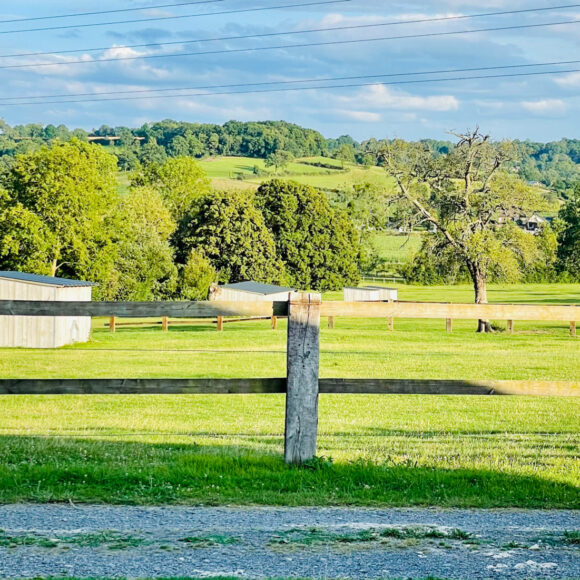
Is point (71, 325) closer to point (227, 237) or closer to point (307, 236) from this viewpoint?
point (227, 237)

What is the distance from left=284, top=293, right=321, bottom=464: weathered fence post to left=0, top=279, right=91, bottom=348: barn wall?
3448 centimetres

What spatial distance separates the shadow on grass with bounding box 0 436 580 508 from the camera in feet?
20.5

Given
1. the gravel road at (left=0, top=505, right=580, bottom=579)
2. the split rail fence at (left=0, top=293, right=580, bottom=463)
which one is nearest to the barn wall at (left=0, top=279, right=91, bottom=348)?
the split rail fence at (left=0, top=293, right=580, bottom=463)

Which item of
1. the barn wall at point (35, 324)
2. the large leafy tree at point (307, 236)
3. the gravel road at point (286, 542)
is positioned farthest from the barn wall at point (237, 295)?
the gravel road at point (286, 542)

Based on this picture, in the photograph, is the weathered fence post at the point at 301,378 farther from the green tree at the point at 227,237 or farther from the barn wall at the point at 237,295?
the green tree at the point at 227,237

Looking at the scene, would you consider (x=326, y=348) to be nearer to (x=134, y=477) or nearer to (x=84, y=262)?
(x=84, y=262)

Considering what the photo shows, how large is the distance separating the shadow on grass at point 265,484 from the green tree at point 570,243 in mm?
95582

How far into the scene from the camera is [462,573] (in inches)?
187

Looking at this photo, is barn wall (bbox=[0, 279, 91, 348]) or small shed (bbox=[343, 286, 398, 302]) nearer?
barn wall (bbox=[0, 279, 91, 348])

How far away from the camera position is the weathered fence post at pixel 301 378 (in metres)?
6.89

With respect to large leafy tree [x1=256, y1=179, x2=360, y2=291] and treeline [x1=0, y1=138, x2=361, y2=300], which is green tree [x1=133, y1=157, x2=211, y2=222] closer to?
treeline [x1=0, y1=138, x2=361, y2=300]

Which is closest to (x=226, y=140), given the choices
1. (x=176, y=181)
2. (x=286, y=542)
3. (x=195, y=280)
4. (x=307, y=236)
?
(x=176, y=181)

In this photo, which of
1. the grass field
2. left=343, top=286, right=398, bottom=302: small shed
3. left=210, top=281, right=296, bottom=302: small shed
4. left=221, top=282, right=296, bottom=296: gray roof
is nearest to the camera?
left=210, top=281, right=296, bottom=302: small shed

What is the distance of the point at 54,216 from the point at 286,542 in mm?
57918
